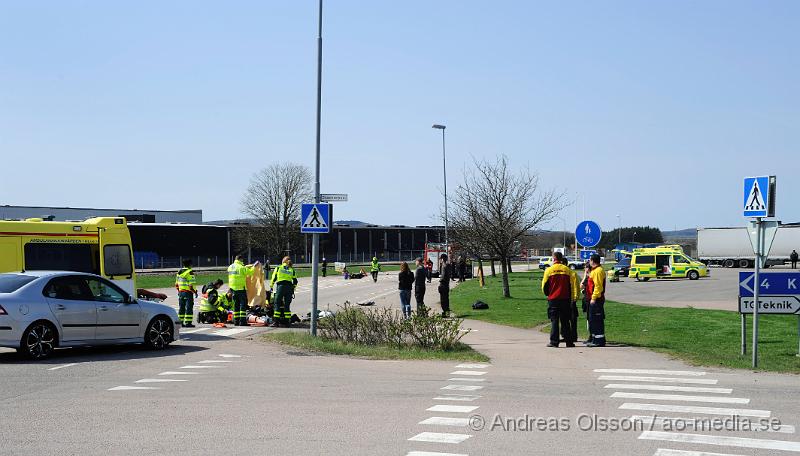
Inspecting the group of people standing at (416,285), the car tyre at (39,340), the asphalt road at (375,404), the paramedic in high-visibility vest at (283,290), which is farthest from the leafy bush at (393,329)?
the group of people standing at (416,285)

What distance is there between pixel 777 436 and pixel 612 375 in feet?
15.3

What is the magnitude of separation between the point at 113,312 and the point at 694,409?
33.9 feet

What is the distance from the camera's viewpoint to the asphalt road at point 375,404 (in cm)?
773

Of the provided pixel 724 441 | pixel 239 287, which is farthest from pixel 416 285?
pixel 724 441

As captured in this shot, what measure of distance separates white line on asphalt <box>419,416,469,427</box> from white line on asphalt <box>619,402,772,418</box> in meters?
2.07

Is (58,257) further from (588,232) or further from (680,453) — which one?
(680,453)

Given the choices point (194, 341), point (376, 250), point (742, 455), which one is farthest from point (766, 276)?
point (376, 250)

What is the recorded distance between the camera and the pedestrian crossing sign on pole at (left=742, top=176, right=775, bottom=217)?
1341 centimetres

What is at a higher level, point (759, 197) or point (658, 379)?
point (759, 197)

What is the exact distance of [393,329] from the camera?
16.2 meters

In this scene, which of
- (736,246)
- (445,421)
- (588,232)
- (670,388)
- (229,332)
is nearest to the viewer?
→ (445,421)

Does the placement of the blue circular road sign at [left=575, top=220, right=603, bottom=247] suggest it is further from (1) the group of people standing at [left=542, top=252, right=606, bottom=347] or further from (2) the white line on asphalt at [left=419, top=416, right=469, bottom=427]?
(2) the white line on asphalt at [left=419, top=416, right=469, bottom=427]

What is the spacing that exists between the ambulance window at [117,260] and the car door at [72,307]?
5.12 meters

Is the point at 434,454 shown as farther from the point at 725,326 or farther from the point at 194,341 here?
the point at 725,326
